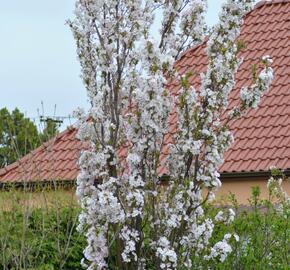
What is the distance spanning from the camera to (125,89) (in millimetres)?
6457

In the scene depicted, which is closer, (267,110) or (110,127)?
(110,127)

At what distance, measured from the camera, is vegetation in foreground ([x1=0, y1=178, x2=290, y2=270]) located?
24.8ft

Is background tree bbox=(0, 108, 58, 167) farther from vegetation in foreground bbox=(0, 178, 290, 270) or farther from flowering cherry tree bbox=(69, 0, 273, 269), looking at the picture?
flowering cherry tree bbox=(69, 0, 273, 269)

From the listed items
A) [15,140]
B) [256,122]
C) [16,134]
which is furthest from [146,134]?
[16,134]

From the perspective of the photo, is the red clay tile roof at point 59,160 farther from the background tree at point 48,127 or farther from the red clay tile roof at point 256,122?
the background tree at point 48,127

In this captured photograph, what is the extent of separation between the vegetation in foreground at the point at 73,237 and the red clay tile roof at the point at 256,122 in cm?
244

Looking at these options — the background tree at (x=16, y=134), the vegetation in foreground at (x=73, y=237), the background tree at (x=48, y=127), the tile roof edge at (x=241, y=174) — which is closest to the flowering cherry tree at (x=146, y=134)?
the vegetation in foreground at (x=73, y=237)

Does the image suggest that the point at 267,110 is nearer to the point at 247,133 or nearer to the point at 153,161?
the point at 247,133

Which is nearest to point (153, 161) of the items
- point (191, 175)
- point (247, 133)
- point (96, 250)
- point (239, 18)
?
point (191, 175)

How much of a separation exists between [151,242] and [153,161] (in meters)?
0.53

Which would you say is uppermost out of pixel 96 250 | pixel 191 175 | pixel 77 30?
pixel 77 30

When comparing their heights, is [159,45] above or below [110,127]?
above

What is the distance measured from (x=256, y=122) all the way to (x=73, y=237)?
5427mm

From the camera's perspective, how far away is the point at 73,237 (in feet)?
29.9
